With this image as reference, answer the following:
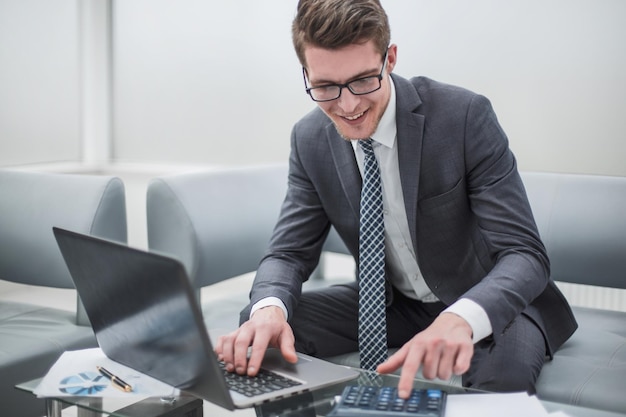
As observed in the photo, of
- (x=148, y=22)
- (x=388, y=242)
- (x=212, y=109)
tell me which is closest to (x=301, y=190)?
(x=388, y=242)

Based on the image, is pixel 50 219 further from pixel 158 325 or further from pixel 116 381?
pixel 158 325

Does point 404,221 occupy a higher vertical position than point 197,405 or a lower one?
higher

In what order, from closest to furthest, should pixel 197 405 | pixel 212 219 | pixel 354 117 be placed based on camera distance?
1. pixel 197 405
2. pixel 354 117
3. pixel 212 219

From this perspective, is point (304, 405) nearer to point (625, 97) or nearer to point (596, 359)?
point (596, 359)

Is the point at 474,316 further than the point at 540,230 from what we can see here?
No

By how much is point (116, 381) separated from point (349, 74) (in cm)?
83

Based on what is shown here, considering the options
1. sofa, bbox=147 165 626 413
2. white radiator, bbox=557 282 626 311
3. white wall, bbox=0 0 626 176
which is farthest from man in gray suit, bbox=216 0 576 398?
white wall, bbox=0 0 626 176

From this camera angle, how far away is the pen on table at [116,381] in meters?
1.34

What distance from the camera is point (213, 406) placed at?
128 centimetres

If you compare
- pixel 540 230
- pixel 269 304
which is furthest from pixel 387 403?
pixel 540 230

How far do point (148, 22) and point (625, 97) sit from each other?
2648 millimetres

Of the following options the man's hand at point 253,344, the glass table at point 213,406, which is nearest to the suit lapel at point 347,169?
the man's hand at point 253,344

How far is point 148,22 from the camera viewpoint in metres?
4.36

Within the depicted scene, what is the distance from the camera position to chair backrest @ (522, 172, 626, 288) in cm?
238
